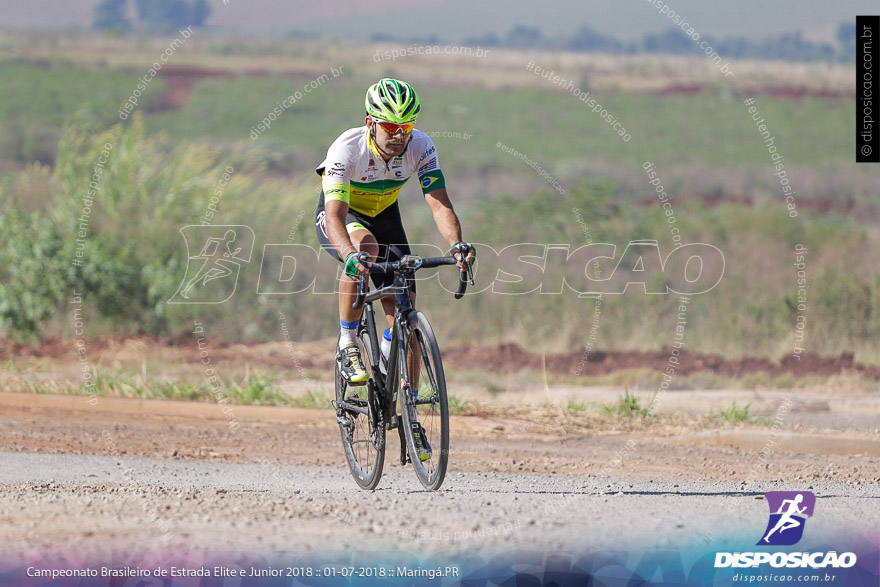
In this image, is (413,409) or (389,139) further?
(389,139)

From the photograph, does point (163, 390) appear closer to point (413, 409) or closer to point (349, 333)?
point (349, 333)

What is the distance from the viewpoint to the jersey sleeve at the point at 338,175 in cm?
611

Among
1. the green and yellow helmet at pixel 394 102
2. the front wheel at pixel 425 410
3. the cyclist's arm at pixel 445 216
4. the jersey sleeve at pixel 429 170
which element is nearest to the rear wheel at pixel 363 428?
the front wheel at pixel 425 410

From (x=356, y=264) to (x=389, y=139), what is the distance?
0.89 metres

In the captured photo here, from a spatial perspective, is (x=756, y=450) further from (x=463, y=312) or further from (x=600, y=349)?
(x=463, y=312)

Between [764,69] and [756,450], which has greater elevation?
[764,69]

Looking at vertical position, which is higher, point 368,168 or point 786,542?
point 368,168

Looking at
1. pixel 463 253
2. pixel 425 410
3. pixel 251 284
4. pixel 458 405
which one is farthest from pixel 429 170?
pixel 251 284

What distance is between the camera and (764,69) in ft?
186

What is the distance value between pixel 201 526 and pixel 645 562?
82.0 inches

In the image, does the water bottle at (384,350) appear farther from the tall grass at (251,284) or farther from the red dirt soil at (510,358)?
the tall grass at (251,284)

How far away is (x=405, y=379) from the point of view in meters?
5.76

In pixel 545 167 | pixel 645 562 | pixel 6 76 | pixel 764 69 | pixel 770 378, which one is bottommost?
pixel 645 562

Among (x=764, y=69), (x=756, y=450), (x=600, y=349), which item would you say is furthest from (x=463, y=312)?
(x=764, y=69)
